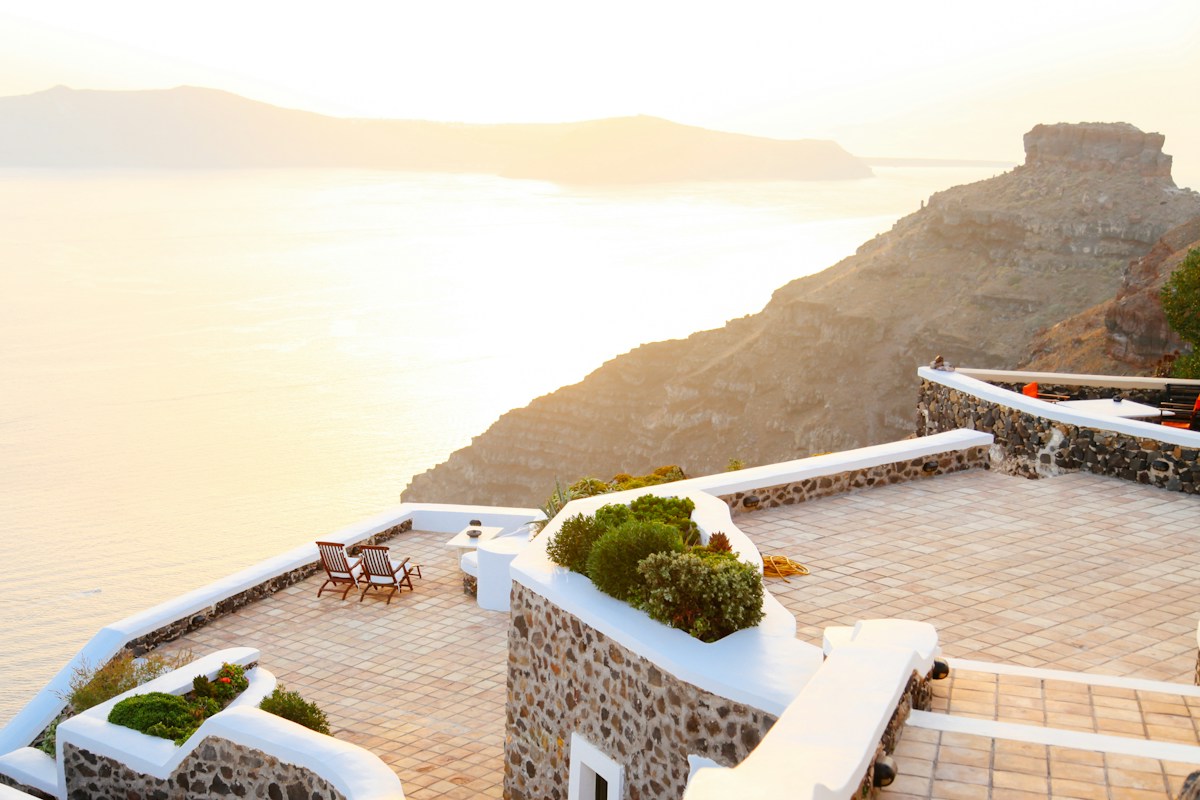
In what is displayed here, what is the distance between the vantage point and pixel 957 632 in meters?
8.23

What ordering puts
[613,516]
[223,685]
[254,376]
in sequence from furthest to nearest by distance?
[254,376]
[223,685]
[613,516]

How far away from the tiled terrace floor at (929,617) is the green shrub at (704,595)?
1220mm

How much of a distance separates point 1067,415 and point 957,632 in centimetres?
582

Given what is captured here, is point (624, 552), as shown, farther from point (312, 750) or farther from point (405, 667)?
point (405, 667)

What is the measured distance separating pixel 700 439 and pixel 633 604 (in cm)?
8151

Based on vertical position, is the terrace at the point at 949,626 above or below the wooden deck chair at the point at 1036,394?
below

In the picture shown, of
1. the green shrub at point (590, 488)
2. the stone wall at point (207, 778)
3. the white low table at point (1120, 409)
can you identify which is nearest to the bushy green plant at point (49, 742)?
the stone wall at point (207, 778)

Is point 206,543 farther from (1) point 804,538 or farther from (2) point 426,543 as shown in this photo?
(1) point 804,538

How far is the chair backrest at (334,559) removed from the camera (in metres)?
14.3

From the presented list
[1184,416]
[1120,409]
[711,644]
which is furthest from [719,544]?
[1184,416]

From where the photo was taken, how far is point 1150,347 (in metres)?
50.0

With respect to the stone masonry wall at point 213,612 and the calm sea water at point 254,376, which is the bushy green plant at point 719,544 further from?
the calm sea water at point 254,376

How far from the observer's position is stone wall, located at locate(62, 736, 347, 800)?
28.2ft

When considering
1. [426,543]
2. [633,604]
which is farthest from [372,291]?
[633,604]
